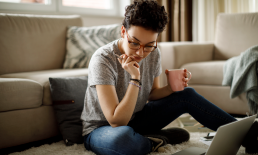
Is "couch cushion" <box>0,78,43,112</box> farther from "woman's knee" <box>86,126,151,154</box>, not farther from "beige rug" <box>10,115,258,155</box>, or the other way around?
"woman's knee" <box>86,126,151,154</box>

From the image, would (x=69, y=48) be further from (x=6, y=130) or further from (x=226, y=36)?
(x=226, y=36)

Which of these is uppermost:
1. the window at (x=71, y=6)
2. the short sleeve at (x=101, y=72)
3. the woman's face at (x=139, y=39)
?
the window at (x=71, y=6)

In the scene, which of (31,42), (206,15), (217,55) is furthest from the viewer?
(206,15)

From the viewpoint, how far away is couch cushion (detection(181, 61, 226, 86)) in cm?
210

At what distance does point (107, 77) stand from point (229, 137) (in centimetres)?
57

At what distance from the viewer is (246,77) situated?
6.15ft

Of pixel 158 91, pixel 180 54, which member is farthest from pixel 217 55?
pixel 158 91

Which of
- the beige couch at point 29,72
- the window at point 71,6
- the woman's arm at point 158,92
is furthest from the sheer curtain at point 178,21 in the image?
the woman's arm at point 158,92

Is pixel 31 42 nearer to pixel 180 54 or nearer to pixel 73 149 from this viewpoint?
pixel 73 149

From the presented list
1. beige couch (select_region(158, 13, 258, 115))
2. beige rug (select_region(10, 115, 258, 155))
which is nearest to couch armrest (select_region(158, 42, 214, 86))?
beige couch (select_region(158, 13, 258, 115))

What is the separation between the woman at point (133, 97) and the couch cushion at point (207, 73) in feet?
2.91

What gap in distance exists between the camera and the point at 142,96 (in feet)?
4.38

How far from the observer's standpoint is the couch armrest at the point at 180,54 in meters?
2.39

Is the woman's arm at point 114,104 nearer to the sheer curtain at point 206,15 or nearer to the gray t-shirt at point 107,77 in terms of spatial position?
the gray t-shirt at point 107,77
